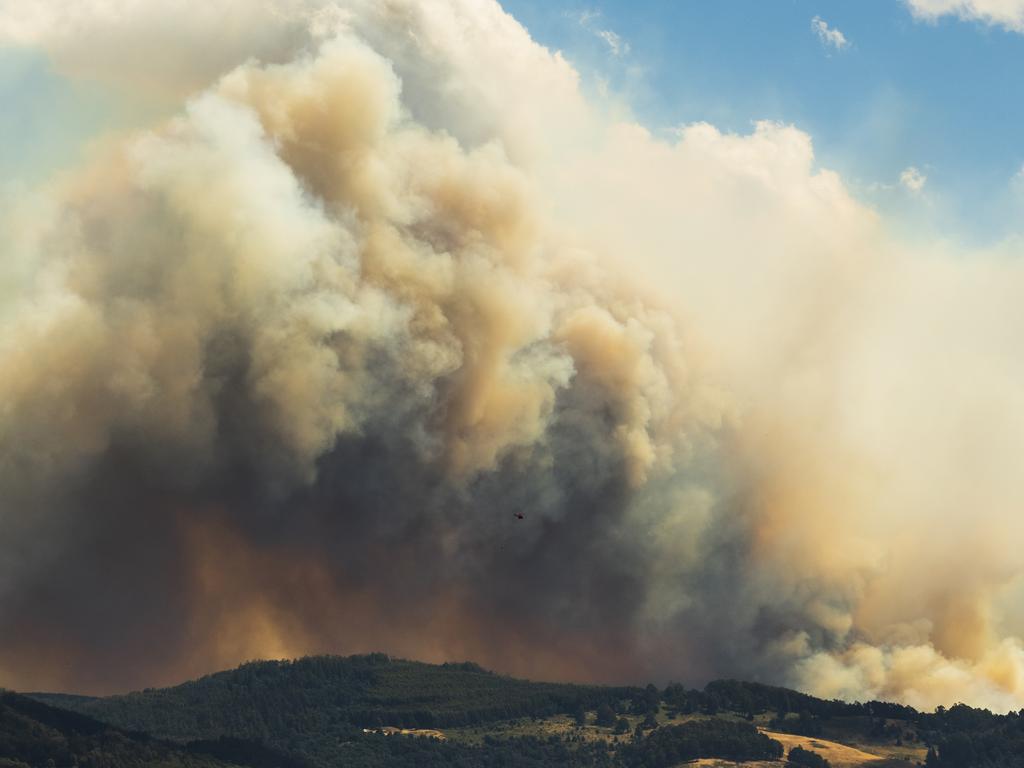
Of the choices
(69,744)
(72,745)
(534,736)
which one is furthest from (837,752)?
(69,744)

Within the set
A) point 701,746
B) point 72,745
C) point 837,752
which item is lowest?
point 72,745

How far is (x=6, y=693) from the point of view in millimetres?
162125

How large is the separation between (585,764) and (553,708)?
51.4ft

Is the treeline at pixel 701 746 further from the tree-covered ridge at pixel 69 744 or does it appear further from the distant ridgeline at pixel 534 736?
the tree-covered ridge at pixel 69 744

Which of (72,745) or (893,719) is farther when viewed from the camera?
(893,719)

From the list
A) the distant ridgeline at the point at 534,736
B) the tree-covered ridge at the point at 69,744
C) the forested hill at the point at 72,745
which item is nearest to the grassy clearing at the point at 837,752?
the distant ridgeline at the point at 534,736

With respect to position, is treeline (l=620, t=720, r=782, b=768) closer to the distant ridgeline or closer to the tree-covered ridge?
the distant ridgeline

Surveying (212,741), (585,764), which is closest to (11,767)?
(212,741)

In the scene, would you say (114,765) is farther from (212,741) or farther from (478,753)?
(478,753)

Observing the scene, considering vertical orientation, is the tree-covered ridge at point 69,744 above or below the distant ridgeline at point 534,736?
below

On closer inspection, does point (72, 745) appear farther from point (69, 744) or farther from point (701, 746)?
point (701, 746)

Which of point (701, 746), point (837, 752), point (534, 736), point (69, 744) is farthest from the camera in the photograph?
point (534, 736)

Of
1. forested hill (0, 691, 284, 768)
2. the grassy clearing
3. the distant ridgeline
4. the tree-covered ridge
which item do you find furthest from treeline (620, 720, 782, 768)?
the tree-covered ridge

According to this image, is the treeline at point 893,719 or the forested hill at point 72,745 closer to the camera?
the forested hill at point 72,745
